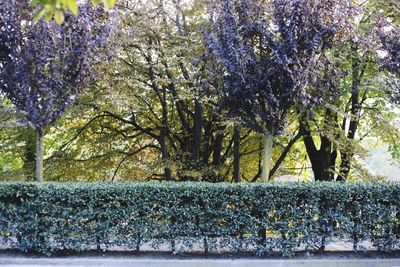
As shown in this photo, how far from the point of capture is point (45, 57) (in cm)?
506

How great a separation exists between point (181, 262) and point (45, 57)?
3.33 meters

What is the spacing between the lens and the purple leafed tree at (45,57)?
5.02 m

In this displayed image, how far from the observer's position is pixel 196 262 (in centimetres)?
467

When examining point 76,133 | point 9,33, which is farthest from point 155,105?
point 9,33

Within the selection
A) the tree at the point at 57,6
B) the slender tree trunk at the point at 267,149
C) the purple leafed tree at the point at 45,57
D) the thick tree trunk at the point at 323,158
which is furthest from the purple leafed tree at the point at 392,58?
the tree at the point at 57,6

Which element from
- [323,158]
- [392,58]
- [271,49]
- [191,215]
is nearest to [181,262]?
[191,215]

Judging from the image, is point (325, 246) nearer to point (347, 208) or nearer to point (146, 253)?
point (347, 208)

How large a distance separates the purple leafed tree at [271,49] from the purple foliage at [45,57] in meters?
1.78

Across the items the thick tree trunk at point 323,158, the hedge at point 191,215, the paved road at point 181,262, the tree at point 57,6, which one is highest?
the tree at point 57,6

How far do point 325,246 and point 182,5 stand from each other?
19.4 feet

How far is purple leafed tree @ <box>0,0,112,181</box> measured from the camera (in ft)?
16.5

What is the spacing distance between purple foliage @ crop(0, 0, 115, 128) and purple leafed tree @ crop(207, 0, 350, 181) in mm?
1784

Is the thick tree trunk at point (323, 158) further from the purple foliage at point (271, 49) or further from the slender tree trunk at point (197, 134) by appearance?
the purple foliage at point (271, 49)

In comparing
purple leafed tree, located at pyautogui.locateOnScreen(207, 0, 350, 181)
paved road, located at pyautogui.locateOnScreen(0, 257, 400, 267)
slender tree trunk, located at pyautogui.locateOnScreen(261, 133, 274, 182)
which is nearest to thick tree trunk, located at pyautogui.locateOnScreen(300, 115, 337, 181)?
slender tree trunk, located at pyautogui.locateOnScreen(261, 133, 274, 182)
